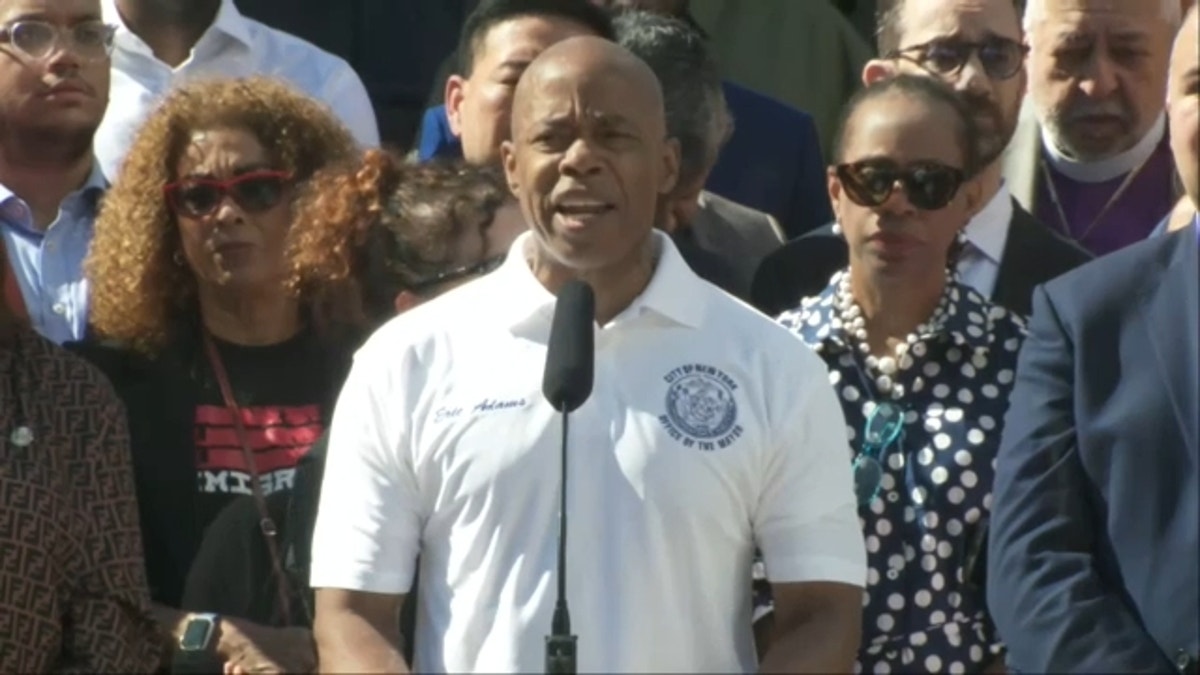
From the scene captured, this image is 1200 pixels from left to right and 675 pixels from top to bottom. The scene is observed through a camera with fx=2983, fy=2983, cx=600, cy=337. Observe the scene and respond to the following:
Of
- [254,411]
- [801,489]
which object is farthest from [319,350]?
[801,489]

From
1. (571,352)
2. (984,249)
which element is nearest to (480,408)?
(571,352)

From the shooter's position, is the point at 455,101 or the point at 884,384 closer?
the point at 884,384

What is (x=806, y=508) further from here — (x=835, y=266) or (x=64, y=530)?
(x=64, y=530)

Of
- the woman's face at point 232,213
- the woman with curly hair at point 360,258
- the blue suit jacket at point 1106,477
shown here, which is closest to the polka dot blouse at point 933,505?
the blue suit jacket at point 1106,477

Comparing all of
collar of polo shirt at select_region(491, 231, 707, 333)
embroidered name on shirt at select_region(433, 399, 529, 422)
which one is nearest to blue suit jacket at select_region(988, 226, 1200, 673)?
collar of polo shirt at select_region(491, 231, 707, 333)

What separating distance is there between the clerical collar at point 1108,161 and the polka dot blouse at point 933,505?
1.62 metres

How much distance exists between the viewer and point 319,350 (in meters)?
6.70

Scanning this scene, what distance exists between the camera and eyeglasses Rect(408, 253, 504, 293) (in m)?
6.27

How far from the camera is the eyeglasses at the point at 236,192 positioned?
6.77m

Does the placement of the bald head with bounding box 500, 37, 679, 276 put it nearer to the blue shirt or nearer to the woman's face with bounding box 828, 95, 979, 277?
the woman's face with bounding box 828, 95, 979, 277

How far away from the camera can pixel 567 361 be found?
5031mm

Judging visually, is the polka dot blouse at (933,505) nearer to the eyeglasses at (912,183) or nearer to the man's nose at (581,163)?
the eyeglasses at (912,183)

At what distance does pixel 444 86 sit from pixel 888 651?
2.74 metres

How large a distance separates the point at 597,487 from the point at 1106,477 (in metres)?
0.90
